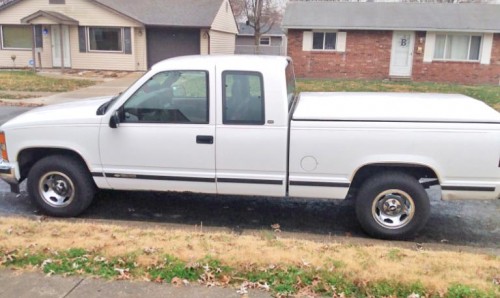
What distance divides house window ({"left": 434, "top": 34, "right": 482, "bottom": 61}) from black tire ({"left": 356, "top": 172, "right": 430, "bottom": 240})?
70.1 ft

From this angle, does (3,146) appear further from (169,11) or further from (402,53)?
(169,11)

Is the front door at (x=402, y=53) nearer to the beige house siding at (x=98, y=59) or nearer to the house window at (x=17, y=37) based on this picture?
the beige house siding at (x=98, y=59)

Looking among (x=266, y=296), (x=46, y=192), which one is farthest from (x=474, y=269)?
(x=46, y=192)

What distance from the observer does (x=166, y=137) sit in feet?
17.1

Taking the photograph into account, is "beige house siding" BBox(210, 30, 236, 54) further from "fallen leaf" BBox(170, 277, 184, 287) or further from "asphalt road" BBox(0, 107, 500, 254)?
"fallen leaf" BBox(170, 277, 184, 287)

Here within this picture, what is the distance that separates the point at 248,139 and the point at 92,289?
2.19 m

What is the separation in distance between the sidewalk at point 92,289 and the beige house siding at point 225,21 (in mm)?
26924

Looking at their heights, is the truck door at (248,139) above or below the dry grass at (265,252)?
above

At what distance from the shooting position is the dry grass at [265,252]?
3.78 metres

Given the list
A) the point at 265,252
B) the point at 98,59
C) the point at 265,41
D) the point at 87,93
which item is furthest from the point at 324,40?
the point at 265,41

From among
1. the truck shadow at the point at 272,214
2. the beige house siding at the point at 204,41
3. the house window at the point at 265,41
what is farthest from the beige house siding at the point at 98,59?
the house window at the point at 265,41

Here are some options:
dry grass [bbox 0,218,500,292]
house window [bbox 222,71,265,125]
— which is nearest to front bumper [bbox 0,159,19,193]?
dry grass [bbox 0,218,500,292]

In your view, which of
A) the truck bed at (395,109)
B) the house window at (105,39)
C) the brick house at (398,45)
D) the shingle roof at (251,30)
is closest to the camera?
the truck bed at (395,109)

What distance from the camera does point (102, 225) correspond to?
5.12m
